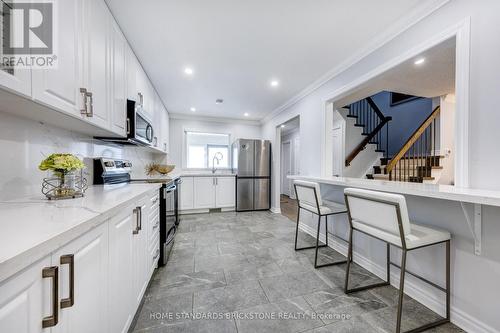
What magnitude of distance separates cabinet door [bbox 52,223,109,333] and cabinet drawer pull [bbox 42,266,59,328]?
0.04 meters

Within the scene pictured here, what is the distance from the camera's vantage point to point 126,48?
6.81 feet

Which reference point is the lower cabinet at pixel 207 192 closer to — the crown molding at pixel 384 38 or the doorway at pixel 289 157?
the doorway at pixel 289 157

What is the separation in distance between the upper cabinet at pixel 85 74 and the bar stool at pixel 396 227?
203 centimetres

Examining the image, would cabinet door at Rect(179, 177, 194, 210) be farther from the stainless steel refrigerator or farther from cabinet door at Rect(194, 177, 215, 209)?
the stainless steel refrigerator

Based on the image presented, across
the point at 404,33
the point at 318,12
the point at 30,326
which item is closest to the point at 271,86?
the point at 318,12

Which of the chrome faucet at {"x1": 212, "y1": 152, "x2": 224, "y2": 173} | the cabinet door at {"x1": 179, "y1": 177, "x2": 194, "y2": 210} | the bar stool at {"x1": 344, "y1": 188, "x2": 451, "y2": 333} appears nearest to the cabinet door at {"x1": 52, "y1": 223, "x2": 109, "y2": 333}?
the bar stool at {"x1": 344, "y1": 188, "x2": 451, "y2": 333}

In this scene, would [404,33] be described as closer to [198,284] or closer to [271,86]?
[271,86]

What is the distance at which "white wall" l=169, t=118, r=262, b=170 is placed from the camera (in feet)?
16.7

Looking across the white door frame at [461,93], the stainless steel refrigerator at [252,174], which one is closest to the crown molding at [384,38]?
the white door frame at [461,93]

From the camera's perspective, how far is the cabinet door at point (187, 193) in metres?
4.63

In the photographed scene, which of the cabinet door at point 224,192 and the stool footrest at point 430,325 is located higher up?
the cabinet door at point 224,192

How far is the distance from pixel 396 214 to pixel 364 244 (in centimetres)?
116

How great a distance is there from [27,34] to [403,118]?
7.13m

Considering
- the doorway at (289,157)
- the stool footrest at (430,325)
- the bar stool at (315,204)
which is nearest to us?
the stool footrest at (430,325)
